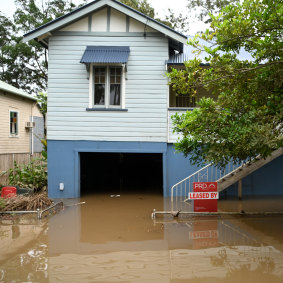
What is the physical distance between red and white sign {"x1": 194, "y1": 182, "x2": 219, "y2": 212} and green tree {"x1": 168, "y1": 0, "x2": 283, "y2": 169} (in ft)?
5.53

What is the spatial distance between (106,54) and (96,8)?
1.80m

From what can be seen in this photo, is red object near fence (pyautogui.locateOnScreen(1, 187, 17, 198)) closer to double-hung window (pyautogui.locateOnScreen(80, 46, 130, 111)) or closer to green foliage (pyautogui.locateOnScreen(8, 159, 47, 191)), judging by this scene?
green foliage (pyautogui.locateOnScreen(8, 159, 47, 191))

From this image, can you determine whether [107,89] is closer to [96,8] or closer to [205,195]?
[96,8]

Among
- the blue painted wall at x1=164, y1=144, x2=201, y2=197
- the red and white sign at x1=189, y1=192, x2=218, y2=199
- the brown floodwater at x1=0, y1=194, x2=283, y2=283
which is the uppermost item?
the blue painted wall at x1=164, y1=144, x2=201, y2=197

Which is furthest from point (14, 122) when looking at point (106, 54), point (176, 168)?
point (176, 168)

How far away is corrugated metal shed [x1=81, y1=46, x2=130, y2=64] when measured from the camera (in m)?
11.9

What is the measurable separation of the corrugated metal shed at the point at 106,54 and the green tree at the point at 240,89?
4520 millimetres

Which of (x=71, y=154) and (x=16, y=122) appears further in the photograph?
(x=16, y=122)

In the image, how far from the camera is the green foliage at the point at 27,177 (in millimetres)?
14399

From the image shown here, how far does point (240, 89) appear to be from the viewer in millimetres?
7891

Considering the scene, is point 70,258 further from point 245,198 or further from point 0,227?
point 245,198

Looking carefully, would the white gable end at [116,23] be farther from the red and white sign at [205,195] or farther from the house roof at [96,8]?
the red and white sign at [205,195]

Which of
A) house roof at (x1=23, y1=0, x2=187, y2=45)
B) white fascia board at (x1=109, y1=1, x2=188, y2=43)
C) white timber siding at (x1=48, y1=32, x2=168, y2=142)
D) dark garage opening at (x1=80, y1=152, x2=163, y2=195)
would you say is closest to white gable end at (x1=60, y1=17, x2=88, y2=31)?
white timber siding at (x1=48, y1=32, x2=168, y2=142)

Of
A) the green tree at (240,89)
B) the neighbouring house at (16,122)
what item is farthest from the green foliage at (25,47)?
the green tree at (240,89)
